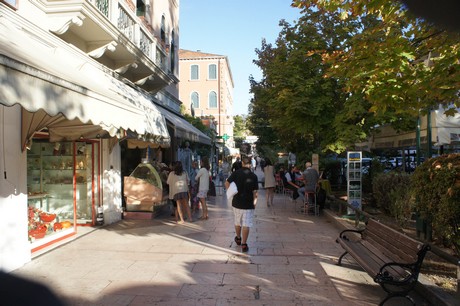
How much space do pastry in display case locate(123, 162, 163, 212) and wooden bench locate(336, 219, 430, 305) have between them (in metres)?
5.95

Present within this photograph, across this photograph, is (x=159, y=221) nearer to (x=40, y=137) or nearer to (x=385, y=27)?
(x=40, y=137)

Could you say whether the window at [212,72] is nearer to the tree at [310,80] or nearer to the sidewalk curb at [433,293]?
the tree at [310,80]

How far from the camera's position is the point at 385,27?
6.44 m

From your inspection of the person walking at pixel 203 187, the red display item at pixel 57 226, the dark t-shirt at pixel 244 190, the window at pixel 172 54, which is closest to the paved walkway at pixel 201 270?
the red display item at pixel 57 226

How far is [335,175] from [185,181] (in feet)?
35.6

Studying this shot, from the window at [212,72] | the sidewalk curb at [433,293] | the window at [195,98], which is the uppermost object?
the window at [212,72]

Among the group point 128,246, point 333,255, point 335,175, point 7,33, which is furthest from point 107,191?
point 335,175

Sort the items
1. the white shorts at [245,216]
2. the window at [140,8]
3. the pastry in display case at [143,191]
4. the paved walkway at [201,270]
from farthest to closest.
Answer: the window at [140,8], the pastry in display case at [143,191], the white shorts at [245,216], the paved walkway at [201,270]

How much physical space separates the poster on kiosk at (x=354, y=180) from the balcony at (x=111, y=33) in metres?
6.85

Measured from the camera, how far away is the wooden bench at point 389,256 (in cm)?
415

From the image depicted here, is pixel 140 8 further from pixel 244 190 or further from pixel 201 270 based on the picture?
pixel 201 270

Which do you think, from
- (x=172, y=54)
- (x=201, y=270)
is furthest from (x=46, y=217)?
(x=172, y=54)

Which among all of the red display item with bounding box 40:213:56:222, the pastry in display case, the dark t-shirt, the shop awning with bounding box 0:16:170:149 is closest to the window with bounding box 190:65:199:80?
the pastry in display case

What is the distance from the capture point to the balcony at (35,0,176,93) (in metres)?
7.68
